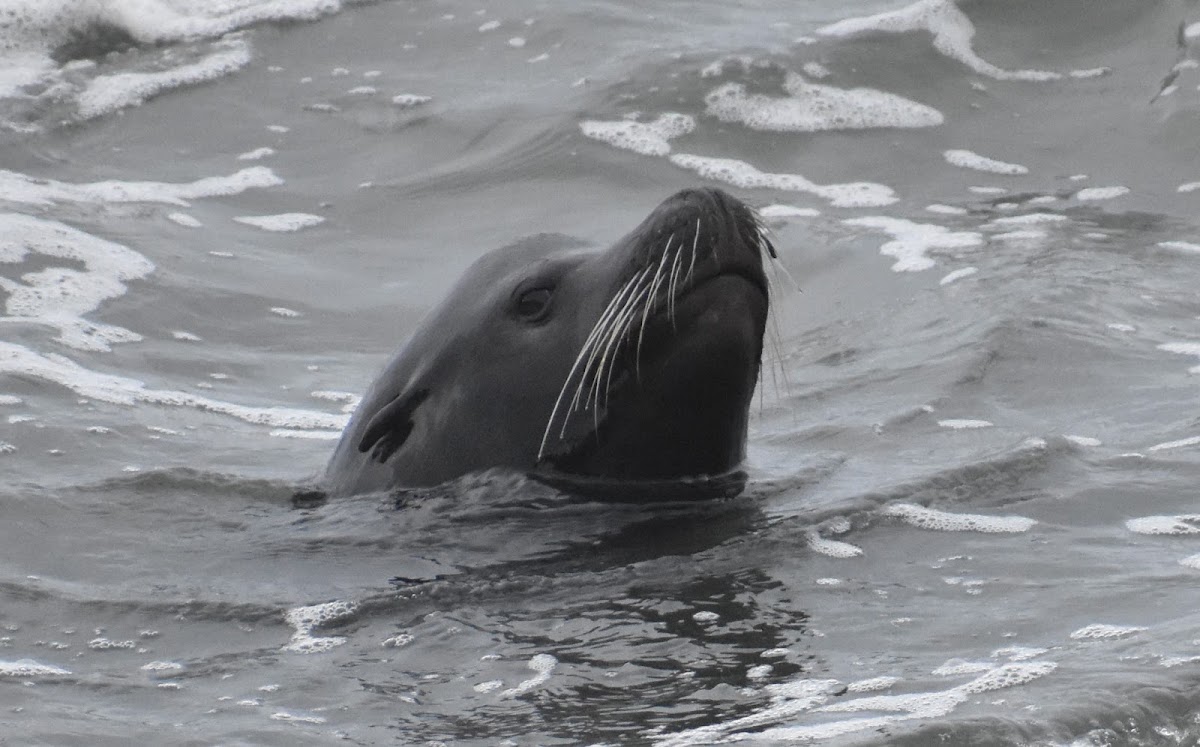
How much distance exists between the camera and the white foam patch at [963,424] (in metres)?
6.80

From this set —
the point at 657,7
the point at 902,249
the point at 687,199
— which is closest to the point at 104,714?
the point at 687,199

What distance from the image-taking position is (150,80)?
12.9 m

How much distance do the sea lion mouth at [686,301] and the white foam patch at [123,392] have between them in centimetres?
258

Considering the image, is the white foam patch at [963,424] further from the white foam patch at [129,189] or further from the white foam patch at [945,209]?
the white foam patch at [129,189]

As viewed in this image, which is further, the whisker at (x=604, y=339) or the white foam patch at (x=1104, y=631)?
the whisker at (x=604, y=339)

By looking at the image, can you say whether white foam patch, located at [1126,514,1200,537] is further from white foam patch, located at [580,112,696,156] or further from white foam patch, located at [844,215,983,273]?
white foam patch, located at [580,112,696,156]

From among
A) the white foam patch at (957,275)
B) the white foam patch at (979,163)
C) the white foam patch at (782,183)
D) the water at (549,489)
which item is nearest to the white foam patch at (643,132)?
the water at (549,489)

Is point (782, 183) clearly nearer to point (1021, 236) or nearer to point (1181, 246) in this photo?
point (1021, 236)

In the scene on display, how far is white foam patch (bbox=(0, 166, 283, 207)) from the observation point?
10781 mm

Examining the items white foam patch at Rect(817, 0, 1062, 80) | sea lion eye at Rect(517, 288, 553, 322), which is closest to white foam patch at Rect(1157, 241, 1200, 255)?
white foam patch at Rect(817, 0, 1062, 80)

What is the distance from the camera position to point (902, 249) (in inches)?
388

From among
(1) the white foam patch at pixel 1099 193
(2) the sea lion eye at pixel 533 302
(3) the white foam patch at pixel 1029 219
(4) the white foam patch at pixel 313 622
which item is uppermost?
(2) the sea lion eye at pixel 533 302

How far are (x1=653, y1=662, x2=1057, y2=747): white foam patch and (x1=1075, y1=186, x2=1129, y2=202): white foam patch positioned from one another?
6.97 meters

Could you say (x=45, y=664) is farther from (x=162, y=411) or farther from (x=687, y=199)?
(x=162, y=411)
